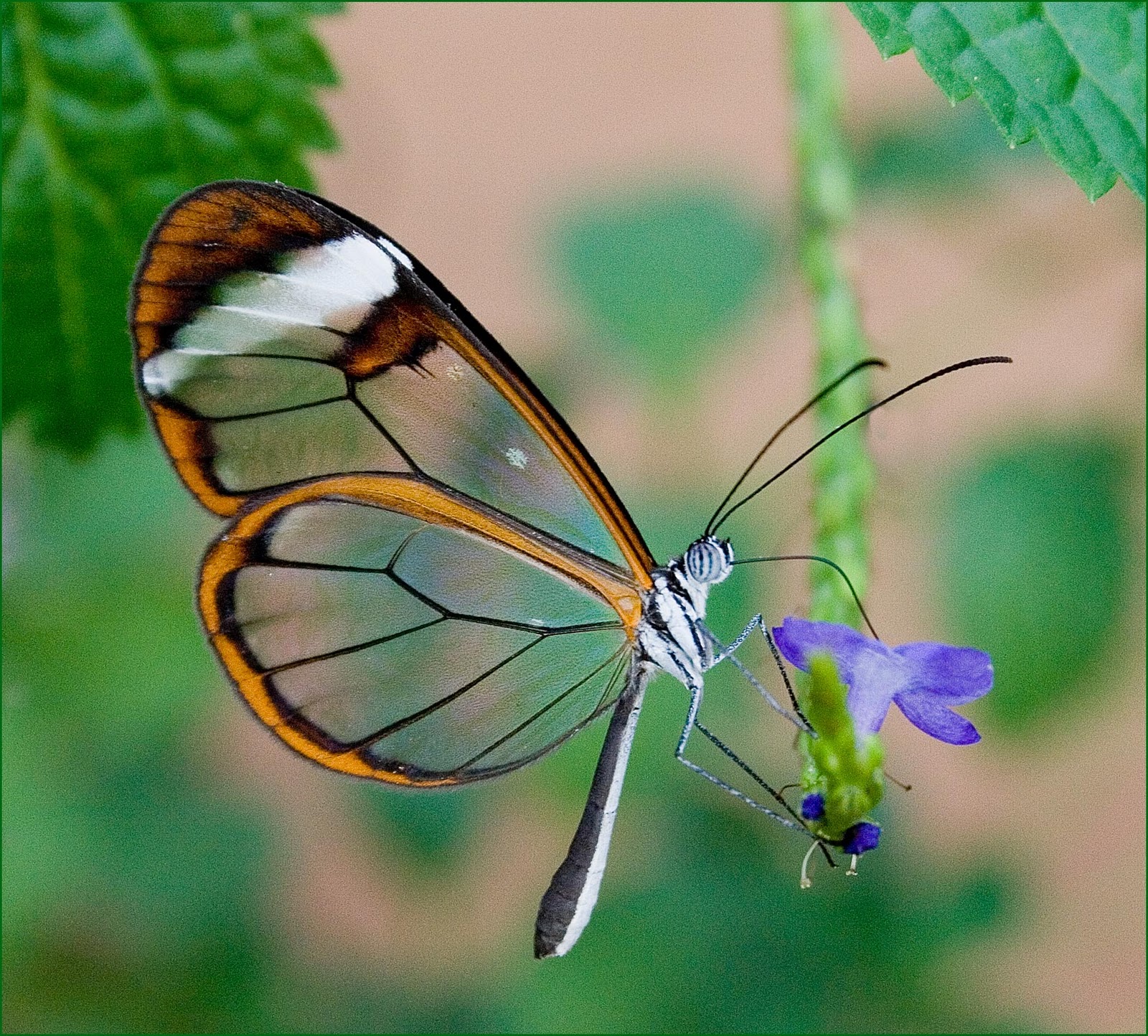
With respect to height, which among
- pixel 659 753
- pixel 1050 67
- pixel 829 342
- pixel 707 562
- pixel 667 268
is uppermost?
pixel 667 268

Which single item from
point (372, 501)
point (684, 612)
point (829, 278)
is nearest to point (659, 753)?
point (684, 612)

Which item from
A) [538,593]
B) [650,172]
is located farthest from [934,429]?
[538,593]

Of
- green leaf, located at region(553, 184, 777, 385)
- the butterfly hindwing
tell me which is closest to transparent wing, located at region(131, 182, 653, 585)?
the butterfly hindwing

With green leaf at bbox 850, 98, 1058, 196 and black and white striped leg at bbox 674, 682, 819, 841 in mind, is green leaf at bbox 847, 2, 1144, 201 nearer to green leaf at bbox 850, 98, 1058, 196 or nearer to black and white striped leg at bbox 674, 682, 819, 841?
black and white striped leg at bbox 674, 682, 819, 841

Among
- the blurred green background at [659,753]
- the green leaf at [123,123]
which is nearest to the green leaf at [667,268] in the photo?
the blurred green background at [659,753]

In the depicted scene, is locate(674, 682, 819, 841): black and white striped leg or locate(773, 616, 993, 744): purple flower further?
locate(674, 682, 819, 841): black and white striped leg

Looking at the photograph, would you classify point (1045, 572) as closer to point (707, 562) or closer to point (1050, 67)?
point (707, 562)

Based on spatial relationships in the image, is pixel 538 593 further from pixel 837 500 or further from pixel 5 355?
pixel 5 355

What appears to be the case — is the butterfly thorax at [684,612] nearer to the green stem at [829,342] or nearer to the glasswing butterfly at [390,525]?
the glasswing butterfly at [390,525]
